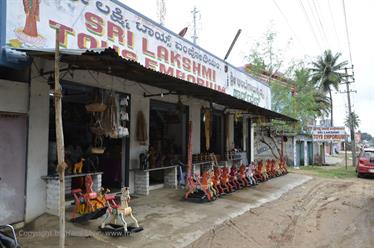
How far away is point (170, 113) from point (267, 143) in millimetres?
16104

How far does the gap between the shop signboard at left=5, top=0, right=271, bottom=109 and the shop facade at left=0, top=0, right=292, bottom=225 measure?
20mm

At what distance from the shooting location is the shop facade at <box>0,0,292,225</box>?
5.99 m

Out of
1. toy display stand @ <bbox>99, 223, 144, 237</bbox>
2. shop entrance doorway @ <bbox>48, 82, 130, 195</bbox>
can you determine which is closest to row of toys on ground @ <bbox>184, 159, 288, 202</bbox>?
shop entrance doorway @ <bbox>48, 82, 130, 195</bbox>

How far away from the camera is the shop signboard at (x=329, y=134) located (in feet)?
73.6

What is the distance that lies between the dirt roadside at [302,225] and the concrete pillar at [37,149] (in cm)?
300

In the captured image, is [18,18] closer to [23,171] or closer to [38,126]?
[38,126]

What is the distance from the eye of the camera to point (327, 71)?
4375 centimetres

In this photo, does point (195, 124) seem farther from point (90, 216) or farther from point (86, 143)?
point (90, 216)

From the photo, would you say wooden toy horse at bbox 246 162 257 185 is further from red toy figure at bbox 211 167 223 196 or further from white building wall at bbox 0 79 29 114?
white building wall at bbox 0 79 29 114

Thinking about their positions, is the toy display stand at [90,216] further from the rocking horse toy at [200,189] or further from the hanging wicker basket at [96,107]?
the rocking horse toy at [200,189]

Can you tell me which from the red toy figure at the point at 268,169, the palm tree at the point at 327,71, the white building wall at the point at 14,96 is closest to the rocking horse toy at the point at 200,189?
the white building wall at the point at 14,96

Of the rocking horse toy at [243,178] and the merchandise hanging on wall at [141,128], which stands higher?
the merchandise hanging on wall at [141,128]

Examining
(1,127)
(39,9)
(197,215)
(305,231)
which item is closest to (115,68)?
(39,9)

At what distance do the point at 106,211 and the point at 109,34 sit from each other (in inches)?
154
